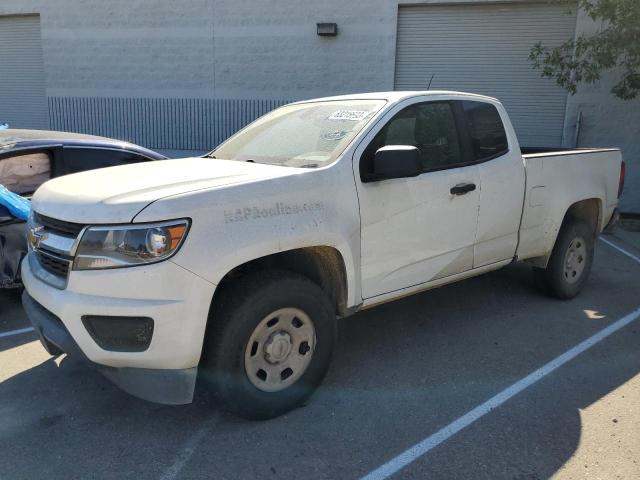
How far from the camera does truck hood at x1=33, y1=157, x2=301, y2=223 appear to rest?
9.05 feet

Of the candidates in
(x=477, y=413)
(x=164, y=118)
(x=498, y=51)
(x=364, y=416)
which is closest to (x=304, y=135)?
(x=364, y=416)

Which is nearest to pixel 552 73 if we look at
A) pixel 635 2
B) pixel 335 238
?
pixel 635 2

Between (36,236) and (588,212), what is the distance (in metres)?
5.15

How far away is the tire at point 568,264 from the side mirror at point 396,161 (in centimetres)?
262

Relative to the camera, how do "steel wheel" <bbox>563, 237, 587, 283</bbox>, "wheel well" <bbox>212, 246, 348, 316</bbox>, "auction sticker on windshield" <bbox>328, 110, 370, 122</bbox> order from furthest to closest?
"steel wheel" <bbox>563, 237, 587, 283</bbox>, "auction sticker on windshield" <bbox>328, 110, 370, 122</bbox>, "wheel well" <bbox>212, 246, 348, 316</bbox>

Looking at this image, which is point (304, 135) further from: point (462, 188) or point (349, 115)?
point (462, 188)

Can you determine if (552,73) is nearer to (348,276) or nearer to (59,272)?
(348,276)

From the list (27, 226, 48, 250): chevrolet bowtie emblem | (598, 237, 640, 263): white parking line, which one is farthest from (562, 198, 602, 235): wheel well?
(27, 226, 48, 250): chevrolet bowtie emblem

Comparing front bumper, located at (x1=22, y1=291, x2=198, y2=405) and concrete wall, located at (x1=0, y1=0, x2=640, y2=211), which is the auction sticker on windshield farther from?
concrete wall, located at (x1=0, y1=0, x2=640, y2=211)

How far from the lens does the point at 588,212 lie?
227 inches

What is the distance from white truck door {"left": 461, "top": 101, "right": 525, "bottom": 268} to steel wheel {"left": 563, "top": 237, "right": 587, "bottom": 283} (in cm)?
100

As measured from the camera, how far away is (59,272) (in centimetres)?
300

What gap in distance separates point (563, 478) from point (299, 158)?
2377mm

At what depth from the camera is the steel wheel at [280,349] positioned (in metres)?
3.14
